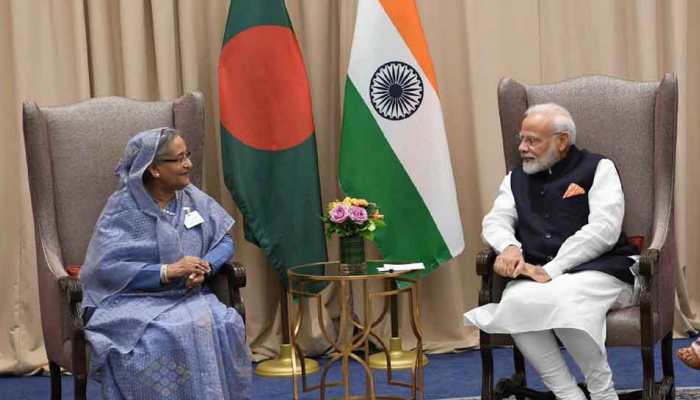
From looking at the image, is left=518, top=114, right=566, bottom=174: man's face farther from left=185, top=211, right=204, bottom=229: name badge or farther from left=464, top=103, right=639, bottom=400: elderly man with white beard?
left=185, top=211, right=204, bottom=229: name badge

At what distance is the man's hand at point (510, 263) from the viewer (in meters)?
4.34

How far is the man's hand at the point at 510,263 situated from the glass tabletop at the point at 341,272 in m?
0.36

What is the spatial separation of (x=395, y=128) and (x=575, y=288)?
1442 mm

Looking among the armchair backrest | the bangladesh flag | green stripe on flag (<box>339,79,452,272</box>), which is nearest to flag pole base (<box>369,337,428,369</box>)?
green stripe on flag (<box>339,79,452,272</box>)

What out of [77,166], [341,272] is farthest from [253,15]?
[341,272]

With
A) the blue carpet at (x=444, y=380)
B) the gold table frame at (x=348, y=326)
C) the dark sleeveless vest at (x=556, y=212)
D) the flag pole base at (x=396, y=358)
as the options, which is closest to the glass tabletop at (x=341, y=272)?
the gold table frame at (x=348, y=326)

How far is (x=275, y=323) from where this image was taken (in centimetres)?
576

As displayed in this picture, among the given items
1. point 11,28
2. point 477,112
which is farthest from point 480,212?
point 11,28

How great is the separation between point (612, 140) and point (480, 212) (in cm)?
120

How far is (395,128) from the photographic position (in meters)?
5.35

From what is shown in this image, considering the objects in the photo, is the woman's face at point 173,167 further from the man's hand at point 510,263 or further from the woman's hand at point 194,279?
the man's hand at point 510,263

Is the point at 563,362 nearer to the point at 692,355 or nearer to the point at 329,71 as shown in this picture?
the point at 692,355

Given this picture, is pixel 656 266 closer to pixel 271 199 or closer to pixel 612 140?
pixel 612 140

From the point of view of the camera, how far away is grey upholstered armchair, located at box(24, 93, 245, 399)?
4.42 metres
